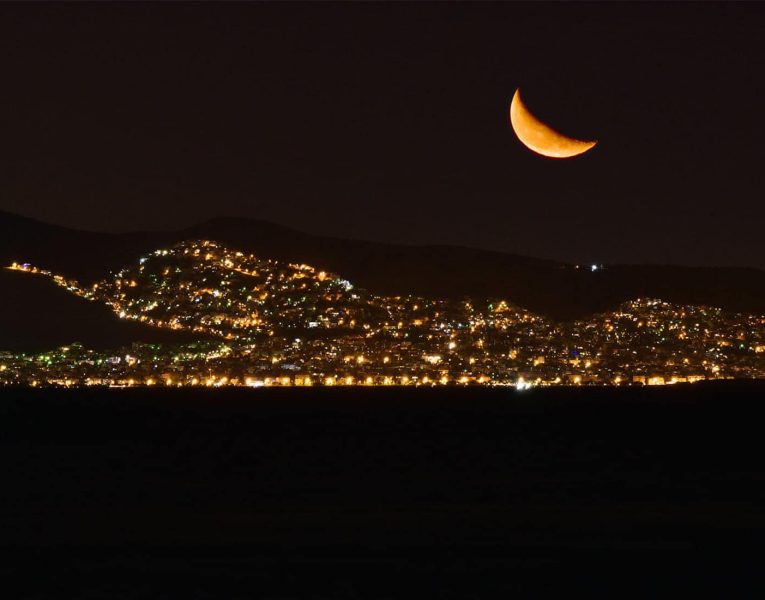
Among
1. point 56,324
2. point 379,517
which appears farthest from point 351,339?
point 379,517

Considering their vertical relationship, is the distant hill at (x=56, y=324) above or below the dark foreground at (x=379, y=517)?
above

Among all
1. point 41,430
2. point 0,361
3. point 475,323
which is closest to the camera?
point 41,430

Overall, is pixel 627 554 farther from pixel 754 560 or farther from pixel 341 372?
pixel 341 372

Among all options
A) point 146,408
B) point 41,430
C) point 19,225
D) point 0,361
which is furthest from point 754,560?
point 19,225

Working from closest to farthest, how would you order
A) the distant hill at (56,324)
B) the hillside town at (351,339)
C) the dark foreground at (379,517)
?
the dark foreground at (379,517)
the hillside town at (351,339)
the distant hill at (56,324)

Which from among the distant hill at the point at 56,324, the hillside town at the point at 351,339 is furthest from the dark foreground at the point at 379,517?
the distant hill at the point at 56,324

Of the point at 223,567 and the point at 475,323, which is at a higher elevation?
the point at 475,323

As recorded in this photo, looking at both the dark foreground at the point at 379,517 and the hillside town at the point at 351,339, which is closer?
the dark foreground at the point at 379,517

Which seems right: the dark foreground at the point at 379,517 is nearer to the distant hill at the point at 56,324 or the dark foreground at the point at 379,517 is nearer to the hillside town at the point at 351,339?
the hillside town at the point at 351,339

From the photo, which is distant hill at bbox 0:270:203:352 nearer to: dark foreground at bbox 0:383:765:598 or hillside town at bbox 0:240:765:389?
hillside town at bbox 0:240:765:389
